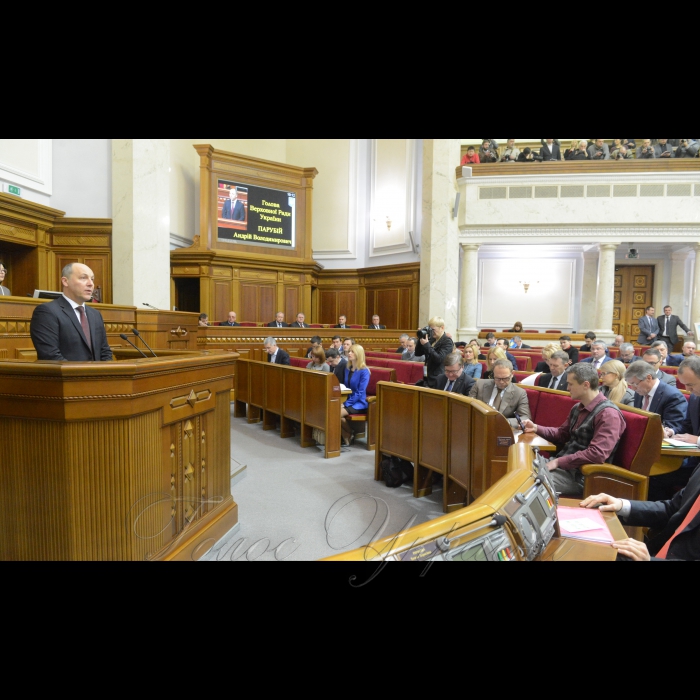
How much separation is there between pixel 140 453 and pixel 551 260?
1312cm

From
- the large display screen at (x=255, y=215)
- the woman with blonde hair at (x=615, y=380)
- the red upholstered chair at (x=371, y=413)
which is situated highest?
the large display screen at (x=255, y=215)

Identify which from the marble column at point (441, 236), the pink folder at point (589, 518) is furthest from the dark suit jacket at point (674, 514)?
the marble column at point (441, 236)

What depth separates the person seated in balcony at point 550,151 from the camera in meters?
11.9

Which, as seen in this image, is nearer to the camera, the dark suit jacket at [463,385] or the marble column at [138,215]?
the dark suit jacket at [463,385]

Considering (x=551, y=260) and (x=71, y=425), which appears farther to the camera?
(x=551, y=260)

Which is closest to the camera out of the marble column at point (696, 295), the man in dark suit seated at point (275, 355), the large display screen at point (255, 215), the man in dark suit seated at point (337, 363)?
the man in dark suit seated at point (337, 363)

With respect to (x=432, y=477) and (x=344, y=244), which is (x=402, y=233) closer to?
(x=344, y=244)

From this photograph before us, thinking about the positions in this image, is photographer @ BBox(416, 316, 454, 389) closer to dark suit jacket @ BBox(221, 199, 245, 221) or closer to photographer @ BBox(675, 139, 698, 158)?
dark suit jacket @ BBox(221, 199, 245, 221)

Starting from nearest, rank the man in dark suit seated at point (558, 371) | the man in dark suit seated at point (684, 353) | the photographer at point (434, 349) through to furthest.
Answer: the man in dark suit seated at point (558, 371) < the photographer at point (434, 349) < the man in dark suit seated at point (684, 353)

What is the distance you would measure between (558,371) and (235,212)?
9976mm

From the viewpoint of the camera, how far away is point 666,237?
11453mm

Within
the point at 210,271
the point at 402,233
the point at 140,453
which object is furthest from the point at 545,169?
the point at 140,453

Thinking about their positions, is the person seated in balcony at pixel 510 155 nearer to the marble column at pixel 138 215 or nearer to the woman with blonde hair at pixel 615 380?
the marble column at pixel 138 215
